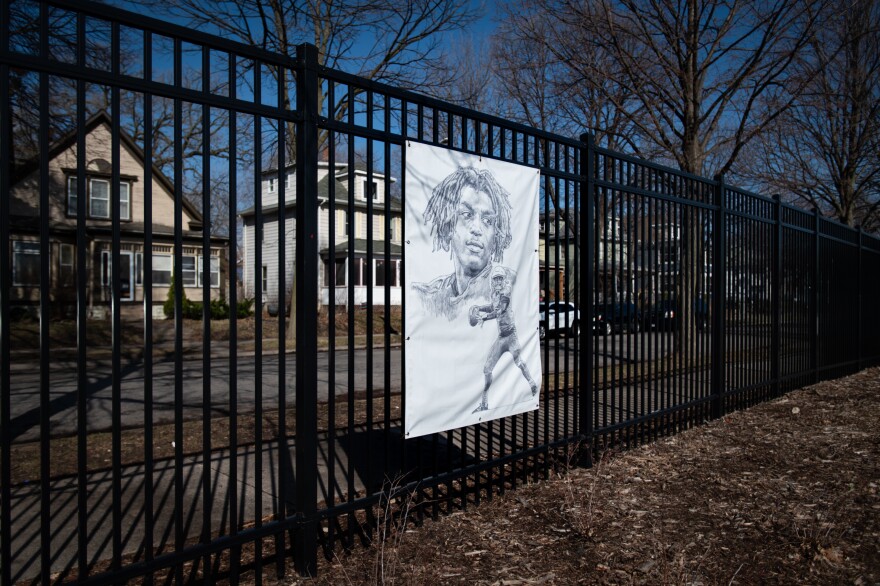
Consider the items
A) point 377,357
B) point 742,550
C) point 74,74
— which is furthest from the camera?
point 377,357

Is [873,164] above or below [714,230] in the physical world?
above

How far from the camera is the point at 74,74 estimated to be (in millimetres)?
2527

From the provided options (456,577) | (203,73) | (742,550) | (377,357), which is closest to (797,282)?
(742,550)

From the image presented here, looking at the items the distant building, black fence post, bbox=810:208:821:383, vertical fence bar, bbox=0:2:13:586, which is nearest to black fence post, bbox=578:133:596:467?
vertical fence bar, bbox=0:2:13:586

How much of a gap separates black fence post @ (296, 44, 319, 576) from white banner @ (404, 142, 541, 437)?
2.21 ft

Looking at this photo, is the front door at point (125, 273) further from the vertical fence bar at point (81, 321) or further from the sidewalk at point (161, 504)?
the vertical fence bar at point (81, 321)

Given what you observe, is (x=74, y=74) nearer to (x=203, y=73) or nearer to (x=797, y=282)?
(x=203, y=73)

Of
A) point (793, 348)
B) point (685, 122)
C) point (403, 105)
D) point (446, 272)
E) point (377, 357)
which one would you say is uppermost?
point (685, 122)

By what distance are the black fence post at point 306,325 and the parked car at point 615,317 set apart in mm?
2965

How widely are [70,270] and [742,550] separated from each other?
28.8 metres

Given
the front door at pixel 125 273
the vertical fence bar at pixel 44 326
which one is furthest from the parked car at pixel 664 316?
the front door at pixel 125 273

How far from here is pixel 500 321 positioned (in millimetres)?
4469

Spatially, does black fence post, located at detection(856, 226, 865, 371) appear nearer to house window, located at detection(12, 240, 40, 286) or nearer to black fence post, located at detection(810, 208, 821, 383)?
black fence post, located at detection(810, 208, 821, 383)

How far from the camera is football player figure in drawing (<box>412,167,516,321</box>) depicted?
12.9ft
